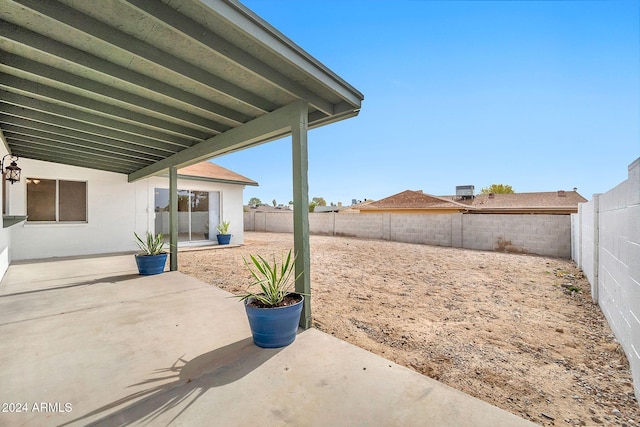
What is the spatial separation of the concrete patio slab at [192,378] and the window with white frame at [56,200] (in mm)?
5069

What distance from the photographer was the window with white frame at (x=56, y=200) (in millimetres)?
6945

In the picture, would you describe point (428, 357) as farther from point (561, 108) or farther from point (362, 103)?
point (561, 108)

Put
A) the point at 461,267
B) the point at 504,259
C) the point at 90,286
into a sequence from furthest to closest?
the point at 504,259
the point at 461,267
the point at 90,286

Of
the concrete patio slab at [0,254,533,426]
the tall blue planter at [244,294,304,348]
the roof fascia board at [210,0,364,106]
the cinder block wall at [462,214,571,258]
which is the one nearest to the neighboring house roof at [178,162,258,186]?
the concrete patio slab at [0,254,533,426]

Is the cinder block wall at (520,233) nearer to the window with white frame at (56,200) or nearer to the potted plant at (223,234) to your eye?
the potted plant at (223,234)

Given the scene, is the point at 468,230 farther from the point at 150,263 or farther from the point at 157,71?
the point at 157,71

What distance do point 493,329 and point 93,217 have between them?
31.7ft

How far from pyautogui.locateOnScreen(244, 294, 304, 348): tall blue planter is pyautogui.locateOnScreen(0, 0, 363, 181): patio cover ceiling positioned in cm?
211

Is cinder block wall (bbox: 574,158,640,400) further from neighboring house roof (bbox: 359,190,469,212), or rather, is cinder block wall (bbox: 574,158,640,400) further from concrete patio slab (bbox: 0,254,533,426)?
neighboring house roof (bbox: 359,190,469,212)

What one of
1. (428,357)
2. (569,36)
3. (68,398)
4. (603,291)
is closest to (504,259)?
(603,291)

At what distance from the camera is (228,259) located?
7.36 meters

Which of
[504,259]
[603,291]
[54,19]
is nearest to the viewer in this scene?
[54,19]

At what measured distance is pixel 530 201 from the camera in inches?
790

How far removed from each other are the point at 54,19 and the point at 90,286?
4138 mm
